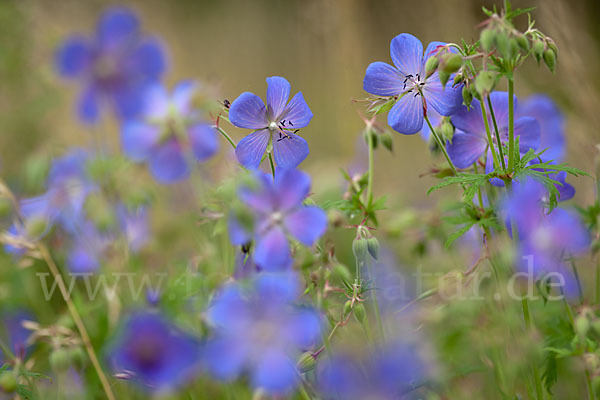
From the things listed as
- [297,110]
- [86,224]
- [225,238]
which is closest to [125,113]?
[86,224]

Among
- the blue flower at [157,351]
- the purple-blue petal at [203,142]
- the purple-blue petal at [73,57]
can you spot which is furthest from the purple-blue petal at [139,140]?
the blue flower at [157,351]

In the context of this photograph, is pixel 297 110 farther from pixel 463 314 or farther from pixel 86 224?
pixel 86 224

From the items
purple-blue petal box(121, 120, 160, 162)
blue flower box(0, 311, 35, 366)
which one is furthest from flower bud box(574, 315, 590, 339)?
blue flower box(0, 311, 35, 366)

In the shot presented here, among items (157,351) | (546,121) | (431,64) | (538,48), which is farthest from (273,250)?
(546,121)

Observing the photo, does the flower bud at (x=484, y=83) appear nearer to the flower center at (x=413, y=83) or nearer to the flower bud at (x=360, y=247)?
the flower center at (x=413, y=83)

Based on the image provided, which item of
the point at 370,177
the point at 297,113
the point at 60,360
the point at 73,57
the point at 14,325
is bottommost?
the point at 14,325

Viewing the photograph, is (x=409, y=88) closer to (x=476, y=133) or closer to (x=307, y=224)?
(x=476, y=133)
